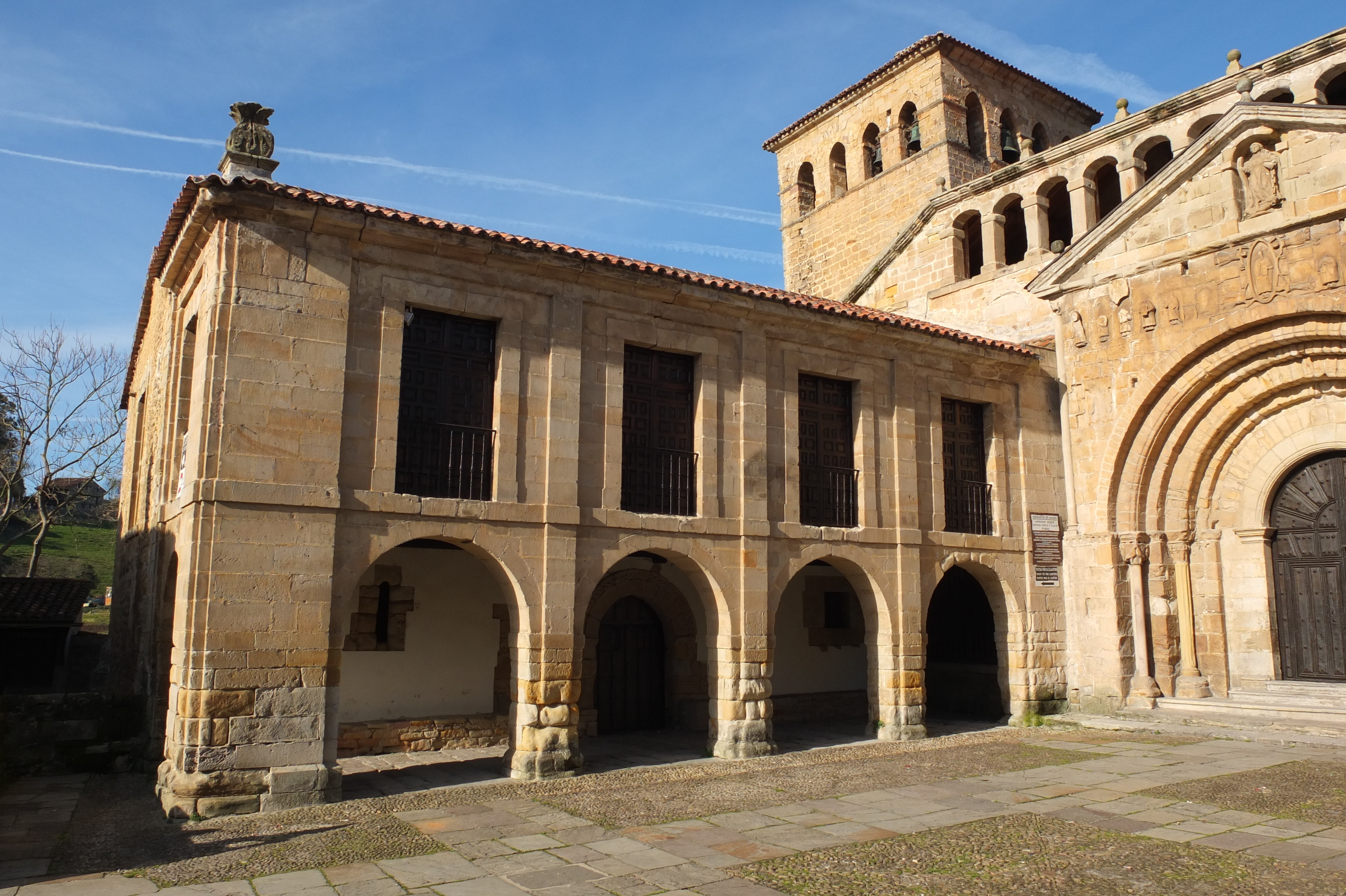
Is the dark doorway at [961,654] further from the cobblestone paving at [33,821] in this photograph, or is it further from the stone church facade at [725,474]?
the cobblestone paving at [33,821]

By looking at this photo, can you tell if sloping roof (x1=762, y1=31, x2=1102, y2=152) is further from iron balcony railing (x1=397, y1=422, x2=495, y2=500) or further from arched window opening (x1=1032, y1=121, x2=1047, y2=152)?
iron balcony railing (x1=397, y1=422, x2=495, y2=500)

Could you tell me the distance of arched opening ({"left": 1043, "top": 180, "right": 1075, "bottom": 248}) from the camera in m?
16.1

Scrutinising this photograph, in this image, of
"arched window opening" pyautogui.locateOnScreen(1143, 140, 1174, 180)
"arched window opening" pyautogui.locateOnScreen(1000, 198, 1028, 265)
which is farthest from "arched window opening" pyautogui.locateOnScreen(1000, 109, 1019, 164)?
"arched window opening" pyautogui.locateOnScreen(1143, 140, 1174, 180)

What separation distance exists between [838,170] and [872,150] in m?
1.05

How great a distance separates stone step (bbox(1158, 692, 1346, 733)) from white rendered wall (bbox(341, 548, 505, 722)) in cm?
877

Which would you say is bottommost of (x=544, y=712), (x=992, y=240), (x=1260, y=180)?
(x=544, y=712)

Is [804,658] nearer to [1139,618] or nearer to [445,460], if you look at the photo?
[1139,618]

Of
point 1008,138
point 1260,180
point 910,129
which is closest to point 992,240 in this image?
point 1260,180

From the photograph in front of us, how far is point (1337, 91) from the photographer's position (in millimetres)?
14859

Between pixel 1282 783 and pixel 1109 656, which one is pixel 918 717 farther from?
pixel 1282 783

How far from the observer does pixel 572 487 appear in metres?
10.1

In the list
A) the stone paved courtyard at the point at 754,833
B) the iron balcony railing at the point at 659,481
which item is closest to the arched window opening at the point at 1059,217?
the iron balcony railing at the point at 659,481

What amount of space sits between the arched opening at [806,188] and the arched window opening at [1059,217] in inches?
325

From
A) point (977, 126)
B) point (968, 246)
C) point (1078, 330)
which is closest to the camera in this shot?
point (1078, 330)
